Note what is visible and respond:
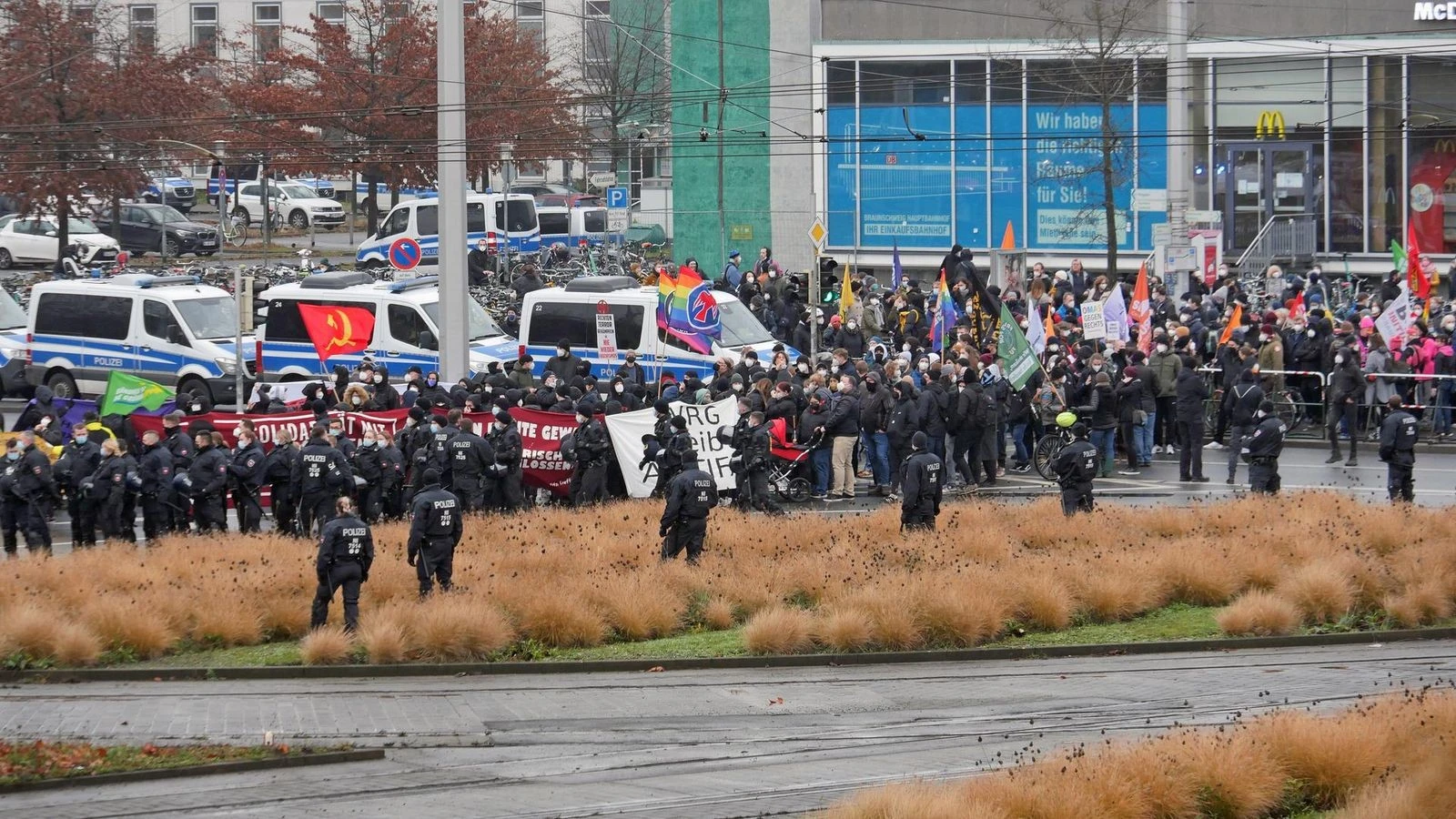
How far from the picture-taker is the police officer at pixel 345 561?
53.9 ft

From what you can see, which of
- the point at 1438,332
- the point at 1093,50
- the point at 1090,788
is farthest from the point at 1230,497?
the point at 1093,50

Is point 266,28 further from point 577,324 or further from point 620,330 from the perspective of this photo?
point 620,330

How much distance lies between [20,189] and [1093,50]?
2538 centimetres

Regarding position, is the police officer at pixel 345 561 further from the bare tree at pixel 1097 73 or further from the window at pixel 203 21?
the window at pixel 203 21

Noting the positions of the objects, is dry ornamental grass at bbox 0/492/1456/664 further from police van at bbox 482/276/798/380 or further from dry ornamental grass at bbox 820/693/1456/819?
police van at bbox 482/276/798/380

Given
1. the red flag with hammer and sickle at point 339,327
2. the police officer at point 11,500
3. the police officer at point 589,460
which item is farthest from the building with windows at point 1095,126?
the police officer at point 11,500

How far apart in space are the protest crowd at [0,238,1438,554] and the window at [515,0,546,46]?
130ft

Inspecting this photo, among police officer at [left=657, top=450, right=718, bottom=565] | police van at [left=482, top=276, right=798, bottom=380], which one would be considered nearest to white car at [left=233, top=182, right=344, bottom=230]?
police van at [left=482, top=276, right=798, bottom=380]

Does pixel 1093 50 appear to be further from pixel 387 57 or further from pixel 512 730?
pixel 512 730

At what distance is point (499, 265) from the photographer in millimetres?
43844

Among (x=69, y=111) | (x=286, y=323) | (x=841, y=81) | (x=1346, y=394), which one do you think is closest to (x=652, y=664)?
(x=1346, y=394)

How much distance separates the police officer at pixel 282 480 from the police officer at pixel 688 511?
16.6 feet

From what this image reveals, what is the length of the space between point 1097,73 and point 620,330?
16.3m

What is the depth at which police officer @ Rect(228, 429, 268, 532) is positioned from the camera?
21953mm
